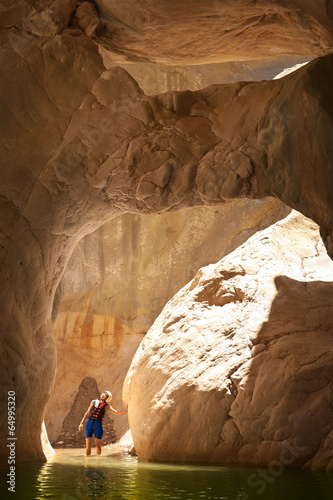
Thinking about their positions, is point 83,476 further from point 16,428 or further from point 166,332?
point 166,332

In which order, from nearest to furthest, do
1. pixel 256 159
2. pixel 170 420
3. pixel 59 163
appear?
pixel 256 159 < pixel 59 163 < pixel 170 420

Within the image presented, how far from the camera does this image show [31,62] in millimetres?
5570

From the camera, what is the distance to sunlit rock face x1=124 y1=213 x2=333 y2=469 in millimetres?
5480

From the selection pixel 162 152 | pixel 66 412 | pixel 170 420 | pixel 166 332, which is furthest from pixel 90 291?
pixel 162 152

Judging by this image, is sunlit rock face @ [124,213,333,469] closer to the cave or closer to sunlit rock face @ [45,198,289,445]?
the cave

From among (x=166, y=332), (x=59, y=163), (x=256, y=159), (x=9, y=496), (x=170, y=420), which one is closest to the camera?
(x=9, y=496)

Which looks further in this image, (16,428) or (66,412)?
(66,412)

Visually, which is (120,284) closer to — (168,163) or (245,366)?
(245,366)

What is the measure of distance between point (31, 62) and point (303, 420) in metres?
4.32

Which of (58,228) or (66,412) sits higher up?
(58,228)

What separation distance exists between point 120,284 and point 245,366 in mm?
6888

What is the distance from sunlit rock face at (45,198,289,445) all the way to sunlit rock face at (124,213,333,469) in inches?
178

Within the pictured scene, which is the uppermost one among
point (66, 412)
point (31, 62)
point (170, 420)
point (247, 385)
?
point (31, 62)

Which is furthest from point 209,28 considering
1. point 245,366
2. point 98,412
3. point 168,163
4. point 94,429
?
point 94,429
